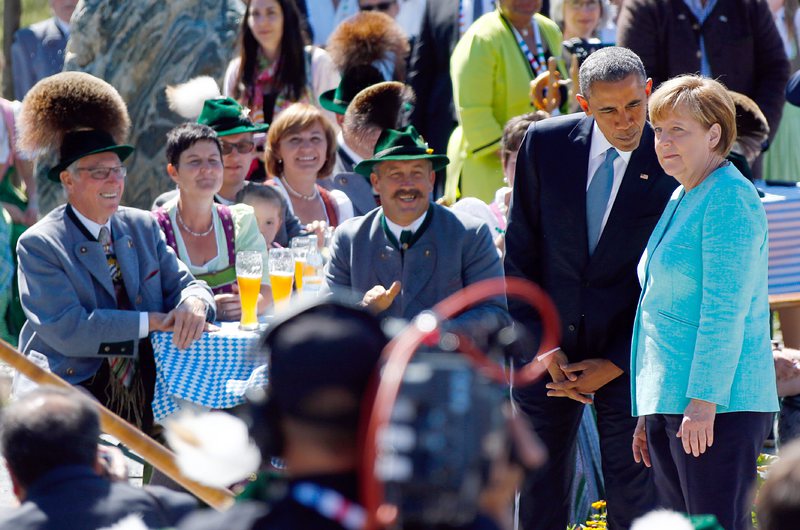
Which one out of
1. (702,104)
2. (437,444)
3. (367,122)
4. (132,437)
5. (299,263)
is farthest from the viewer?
(367,122)

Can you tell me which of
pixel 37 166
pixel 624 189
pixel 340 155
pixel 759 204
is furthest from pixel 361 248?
pixel 37 166

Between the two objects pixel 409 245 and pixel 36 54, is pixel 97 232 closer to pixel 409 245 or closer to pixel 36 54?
pixel 409 245

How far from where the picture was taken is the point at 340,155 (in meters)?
7.09

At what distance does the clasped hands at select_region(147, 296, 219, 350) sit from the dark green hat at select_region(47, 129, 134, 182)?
69 cm

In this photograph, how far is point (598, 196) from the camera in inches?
172

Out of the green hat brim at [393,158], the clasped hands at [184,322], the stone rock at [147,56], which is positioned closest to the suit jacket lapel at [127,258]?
the clasped hands at [184,322]

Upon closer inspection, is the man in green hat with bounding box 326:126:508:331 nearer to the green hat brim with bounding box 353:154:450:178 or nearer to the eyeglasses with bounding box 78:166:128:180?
the green hat brim with bounding box 353:154:450:178

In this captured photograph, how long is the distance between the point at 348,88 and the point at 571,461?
3240 millimetres

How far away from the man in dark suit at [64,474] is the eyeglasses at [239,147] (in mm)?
3484

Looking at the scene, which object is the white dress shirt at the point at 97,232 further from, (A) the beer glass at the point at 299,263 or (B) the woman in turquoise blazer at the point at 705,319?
(B) the woman in turquoise blazer at the point at 705,319

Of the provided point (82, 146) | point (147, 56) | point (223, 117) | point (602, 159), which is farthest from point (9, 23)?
point (602, 159)

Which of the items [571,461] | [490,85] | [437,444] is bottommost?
[571,461]

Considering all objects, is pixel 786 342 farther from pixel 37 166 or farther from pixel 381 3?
→ pixel 37 166

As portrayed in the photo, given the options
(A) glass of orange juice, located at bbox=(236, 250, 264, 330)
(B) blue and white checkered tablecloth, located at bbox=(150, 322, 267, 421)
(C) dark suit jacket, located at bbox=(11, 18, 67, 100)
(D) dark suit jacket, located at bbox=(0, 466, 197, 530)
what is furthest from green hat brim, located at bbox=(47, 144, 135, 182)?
(C) dark suit jacket, located at bbox=(11, 18, 67, 100)
